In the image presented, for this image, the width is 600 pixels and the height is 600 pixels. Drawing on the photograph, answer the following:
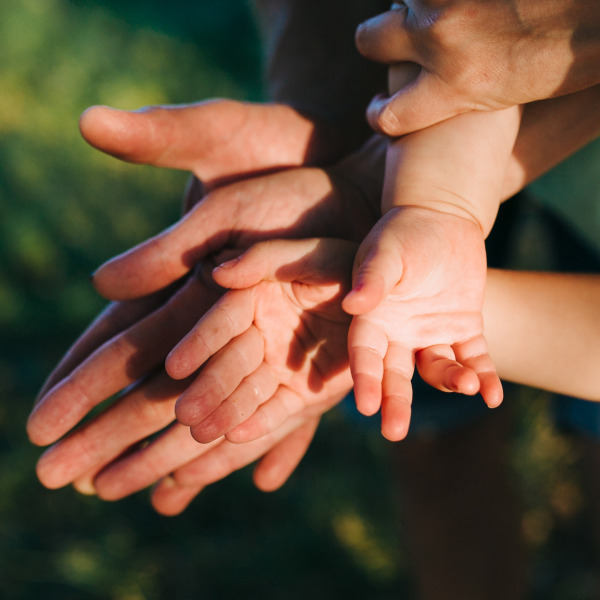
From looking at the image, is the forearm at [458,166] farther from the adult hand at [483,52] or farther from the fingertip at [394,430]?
the fingertip at [394,430]

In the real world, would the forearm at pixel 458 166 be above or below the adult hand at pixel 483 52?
below

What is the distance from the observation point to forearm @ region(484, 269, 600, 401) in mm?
904

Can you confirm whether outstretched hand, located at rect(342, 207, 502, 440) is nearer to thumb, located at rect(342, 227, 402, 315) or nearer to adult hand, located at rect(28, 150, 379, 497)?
thumb, located at rect(342, 227, 402, 315)

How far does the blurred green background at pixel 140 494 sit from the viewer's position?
5.10 feet

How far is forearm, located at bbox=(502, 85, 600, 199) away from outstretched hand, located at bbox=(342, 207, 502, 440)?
0.72 ft

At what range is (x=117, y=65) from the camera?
9.20ft

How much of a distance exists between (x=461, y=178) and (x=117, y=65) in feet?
7.92

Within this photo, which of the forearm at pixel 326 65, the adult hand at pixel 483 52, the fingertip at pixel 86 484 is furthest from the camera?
the forearm at pixel 326 65

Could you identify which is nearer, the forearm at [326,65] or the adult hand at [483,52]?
the adult hand at [483,52]

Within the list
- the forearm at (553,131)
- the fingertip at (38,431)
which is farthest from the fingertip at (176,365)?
the forearm at (553,131)

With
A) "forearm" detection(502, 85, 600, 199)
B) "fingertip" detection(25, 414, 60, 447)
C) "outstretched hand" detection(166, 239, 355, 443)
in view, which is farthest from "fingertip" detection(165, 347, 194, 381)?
"forearm" detection(502, 85, 600, 199)

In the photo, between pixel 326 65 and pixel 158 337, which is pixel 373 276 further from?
pixel 326 65

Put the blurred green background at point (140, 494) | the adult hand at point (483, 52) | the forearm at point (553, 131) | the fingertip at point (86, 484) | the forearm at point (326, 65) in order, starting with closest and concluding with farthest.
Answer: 1. the adult hand at point (483, 52)
2. the forearm at point (553, 131)
3. the fingertip at point (86, 484)
4. the forearm at point (326, 65)
5. the blurred green background at point (140, 494)

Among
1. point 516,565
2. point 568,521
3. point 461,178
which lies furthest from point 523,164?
point 568,521
